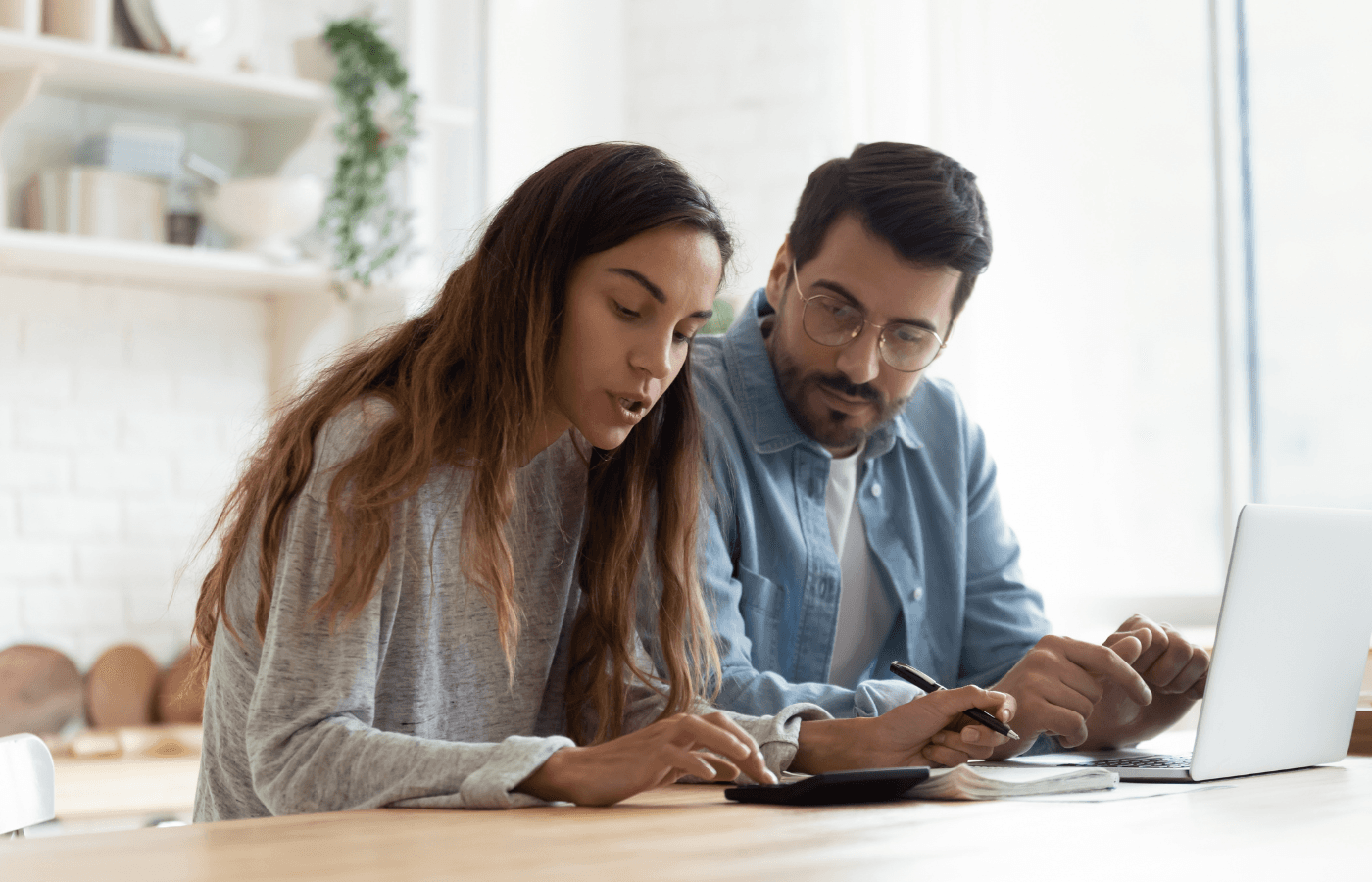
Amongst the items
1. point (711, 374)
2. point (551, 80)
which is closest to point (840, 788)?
point (711, 374)

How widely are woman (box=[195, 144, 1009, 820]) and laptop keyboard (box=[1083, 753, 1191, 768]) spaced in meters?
0.20

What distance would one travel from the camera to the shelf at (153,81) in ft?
8.43

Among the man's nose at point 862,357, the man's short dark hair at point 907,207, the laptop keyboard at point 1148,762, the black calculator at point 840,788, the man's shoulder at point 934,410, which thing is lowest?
the laptop keyboard at point 1148,762

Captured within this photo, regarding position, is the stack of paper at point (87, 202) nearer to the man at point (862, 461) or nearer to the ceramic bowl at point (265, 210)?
the ceramic bowl at point (265, 210)

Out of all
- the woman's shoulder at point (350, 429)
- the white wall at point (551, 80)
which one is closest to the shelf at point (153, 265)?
the white wall at point (551, 80)

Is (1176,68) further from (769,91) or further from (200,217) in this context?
(200,217)

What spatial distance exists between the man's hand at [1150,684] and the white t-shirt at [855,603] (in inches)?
12.0

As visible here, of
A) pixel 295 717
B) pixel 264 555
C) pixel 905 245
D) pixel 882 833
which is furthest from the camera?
pixel 905 245

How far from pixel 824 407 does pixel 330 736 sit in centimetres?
84

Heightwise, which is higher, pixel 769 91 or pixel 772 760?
pixel 769 91

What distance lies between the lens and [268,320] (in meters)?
3.18

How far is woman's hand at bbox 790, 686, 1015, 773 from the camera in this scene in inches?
47.6

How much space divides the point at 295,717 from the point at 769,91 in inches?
101

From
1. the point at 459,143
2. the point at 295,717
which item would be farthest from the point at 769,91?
the point at 295,717
